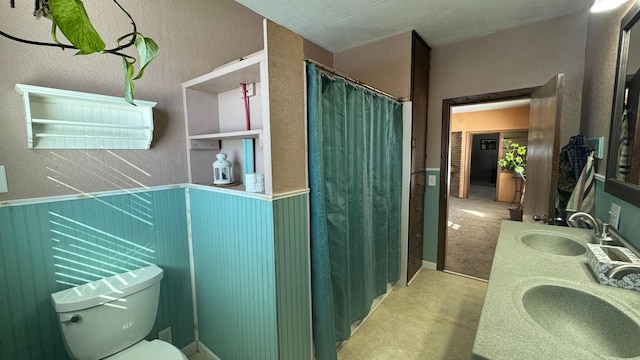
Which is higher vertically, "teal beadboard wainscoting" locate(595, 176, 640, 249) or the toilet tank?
"teal beadboard wainscoting" locate(595, 176, 640, 249)

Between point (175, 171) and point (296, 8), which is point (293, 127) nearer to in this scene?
point (175, 171)

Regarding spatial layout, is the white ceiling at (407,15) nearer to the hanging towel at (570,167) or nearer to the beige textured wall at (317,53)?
the beige textured wall at (317,53)

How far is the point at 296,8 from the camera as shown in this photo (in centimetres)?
210

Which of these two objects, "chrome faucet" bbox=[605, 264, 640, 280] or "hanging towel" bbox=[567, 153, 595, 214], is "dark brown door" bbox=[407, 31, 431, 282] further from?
"chrome faucet" bbox=[605, 264, 640, 280]

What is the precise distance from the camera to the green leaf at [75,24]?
414mm

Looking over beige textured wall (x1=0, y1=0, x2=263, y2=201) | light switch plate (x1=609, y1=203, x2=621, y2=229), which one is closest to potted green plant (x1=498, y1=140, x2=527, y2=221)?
light switch plate (x1=609, y1=203, x2=621, y2=229)

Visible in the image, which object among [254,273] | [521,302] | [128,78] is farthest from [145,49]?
Result: [521,302]

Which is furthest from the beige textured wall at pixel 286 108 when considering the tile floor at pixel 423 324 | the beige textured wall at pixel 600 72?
the beige textured wall at pixel 600 72

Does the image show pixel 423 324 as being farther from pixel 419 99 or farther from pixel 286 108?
pixel 419 99

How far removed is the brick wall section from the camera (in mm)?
7172

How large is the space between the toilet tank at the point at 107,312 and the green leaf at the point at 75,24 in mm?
1289

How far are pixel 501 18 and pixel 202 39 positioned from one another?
2.47 metres

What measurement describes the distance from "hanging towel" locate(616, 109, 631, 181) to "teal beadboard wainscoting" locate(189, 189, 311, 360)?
1489mm

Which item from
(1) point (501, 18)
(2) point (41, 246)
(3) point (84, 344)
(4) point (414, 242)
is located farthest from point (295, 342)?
(1) point (501, 18)
